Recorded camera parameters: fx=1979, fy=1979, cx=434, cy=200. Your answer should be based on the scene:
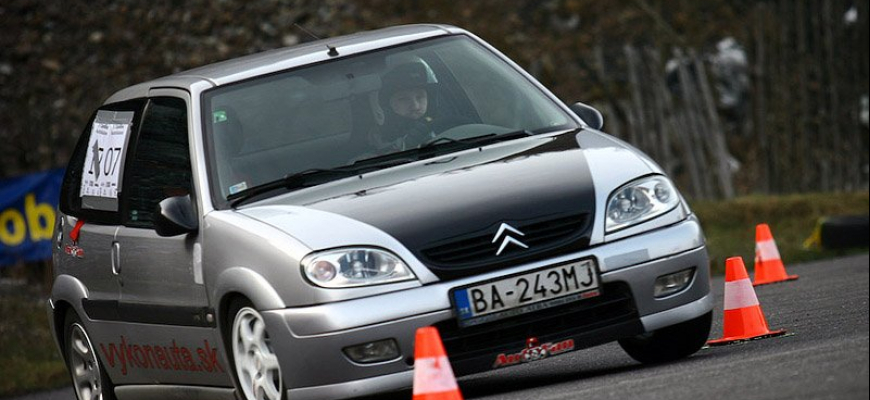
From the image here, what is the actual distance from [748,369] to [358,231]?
160 centimetres

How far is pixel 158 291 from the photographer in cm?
888

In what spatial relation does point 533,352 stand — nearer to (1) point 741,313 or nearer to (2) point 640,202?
(2) point 640,202

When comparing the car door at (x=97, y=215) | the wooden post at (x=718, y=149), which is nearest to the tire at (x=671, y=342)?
the car door at (x=97, y=215)

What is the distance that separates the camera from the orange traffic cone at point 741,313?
9398mm

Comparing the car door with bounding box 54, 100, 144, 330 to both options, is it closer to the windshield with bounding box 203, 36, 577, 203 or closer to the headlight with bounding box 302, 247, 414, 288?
the windshield with bounding box 203, 36, 577, 203

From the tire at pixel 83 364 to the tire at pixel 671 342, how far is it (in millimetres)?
2641

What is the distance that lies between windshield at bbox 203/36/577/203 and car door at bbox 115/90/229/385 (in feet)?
0.79

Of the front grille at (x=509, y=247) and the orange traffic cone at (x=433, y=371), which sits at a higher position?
the front grille at (x=509, y=247)

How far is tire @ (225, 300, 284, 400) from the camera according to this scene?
7.95 meters

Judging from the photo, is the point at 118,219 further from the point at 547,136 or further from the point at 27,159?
the point at 27,159

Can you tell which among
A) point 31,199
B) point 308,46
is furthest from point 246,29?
point 308,46

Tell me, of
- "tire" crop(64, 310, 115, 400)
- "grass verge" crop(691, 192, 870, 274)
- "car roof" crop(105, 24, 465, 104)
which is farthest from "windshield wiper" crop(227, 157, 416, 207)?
"grass verge" crop(691, 192, 870, 274)

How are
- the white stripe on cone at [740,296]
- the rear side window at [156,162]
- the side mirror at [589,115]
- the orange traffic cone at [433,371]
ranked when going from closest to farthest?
the orange traffic cone at [433,371], the rear side window at [156,162], the side mirror at [589,115], the white stripe on cone at [740,296]

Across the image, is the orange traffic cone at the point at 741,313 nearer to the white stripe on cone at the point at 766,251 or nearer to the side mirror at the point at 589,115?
the side mirror at the point at 589,115
